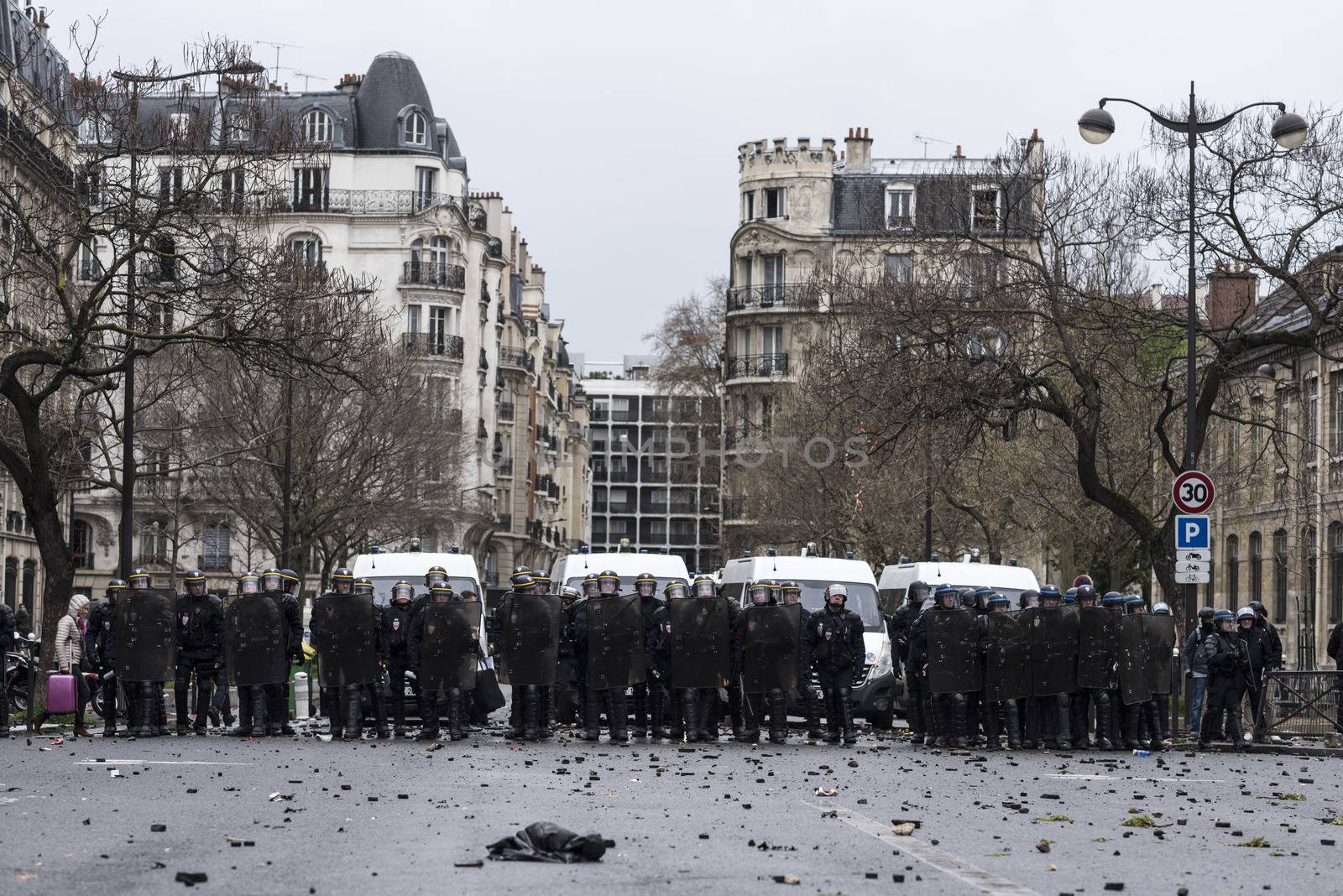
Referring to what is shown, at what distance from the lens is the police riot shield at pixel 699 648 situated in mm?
23422

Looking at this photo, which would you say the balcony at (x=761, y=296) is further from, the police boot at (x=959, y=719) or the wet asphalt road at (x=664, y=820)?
the wet asphalt road at (x=664, y=820)

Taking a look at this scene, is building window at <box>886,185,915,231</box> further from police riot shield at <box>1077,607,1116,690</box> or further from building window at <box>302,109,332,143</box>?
police riot shield at <box>1077,607,1116,690</box>

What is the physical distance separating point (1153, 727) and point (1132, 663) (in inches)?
31.9

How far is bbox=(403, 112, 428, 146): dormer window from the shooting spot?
81.7 meters

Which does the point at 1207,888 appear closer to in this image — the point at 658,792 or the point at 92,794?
the point at 658,792

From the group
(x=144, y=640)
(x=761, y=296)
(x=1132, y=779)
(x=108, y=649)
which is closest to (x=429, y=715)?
(x=144, y=640)

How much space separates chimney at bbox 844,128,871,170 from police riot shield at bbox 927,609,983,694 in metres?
64.8

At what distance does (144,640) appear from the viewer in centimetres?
2341

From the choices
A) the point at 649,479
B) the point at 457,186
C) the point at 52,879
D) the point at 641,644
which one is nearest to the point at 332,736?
the point at 641,644

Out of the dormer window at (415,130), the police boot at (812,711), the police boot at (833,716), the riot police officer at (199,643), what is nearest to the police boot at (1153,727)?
the police boot at (833,716)

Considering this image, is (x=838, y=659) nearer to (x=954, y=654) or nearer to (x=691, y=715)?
(x=954, y=654)

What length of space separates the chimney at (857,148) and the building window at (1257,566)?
1529 inches

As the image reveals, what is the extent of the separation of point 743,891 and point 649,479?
15800 centimetres

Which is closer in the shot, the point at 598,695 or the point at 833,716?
the point at 833,716
